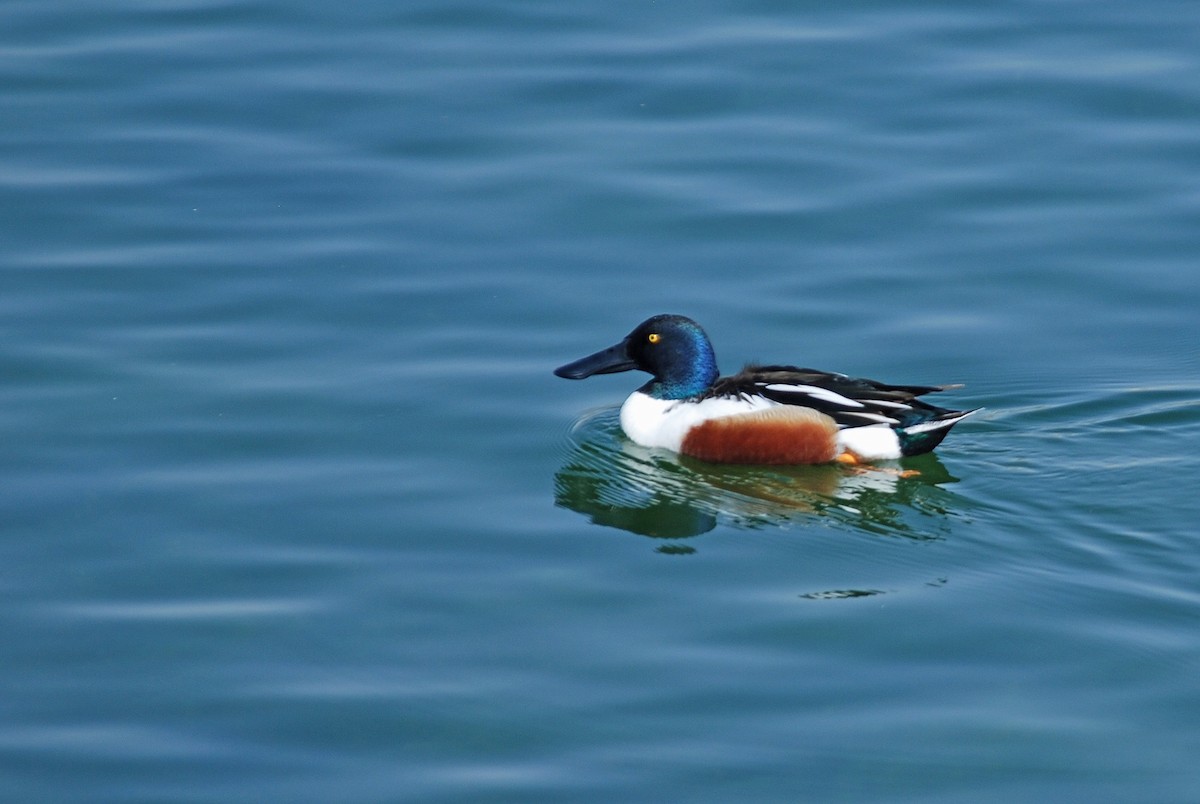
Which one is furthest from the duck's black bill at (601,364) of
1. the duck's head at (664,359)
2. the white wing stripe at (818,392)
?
the white wing stripe at (818,392)

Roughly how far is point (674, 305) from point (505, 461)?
217 cm

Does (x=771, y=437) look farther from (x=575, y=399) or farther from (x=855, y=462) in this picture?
(x=575, y=399)

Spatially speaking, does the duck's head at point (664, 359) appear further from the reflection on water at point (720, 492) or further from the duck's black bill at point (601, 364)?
the reflection on water at point (720, 492)

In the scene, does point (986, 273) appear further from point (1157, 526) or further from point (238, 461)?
point (238, 461)

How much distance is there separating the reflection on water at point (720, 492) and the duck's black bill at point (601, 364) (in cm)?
30

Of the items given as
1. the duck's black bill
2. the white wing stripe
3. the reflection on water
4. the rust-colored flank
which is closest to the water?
the reflection on water

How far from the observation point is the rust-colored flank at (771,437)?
418 inches

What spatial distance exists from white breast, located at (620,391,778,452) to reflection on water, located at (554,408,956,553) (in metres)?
0.08

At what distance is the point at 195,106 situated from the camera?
47.9 ft

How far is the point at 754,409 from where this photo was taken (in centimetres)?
1065

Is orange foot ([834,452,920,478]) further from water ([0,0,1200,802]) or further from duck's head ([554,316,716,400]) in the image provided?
duck's head ([554,316,716,400])

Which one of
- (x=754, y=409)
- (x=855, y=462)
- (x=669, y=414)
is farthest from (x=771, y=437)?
(x=669, y=414)

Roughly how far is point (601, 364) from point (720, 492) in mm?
1163

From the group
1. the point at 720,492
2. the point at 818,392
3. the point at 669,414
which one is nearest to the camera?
the point at 720,492
